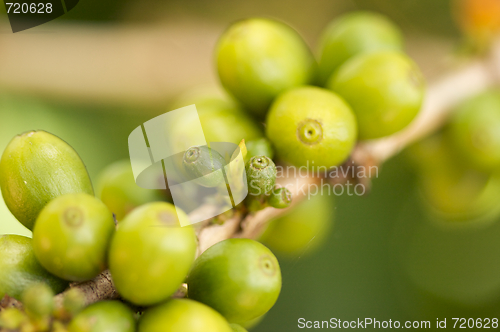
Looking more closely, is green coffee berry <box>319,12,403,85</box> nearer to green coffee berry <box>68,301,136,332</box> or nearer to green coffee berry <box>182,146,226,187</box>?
green coffee berry <box>182,146,226,187</box>

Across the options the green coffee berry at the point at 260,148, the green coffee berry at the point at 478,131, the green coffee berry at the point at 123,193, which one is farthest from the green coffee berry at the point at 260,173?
the green coffee berry at the point at 478,131

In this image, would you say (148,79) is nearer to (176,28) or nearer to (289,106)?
(176,28)

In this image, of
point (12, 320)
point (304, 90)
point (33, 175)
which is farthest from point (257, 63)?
point (12, 320)

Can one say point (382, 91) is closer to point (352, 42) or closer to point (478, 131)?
point (352, 42)

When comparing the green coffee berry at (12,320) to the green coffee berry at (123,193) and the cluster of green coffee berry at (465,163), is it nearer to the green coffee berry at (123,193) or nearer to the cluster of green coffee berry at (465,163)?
the green coffee berry at (123,193)

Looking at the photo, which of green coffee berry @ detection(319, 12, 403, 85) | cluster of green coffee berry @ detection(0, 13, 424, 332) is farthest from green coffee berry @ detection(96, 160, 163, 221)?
green coffee berry @ detection(319, 12, 403, 85)

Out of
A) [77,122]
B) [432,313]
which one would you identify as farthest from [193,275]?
A: [432,313]
